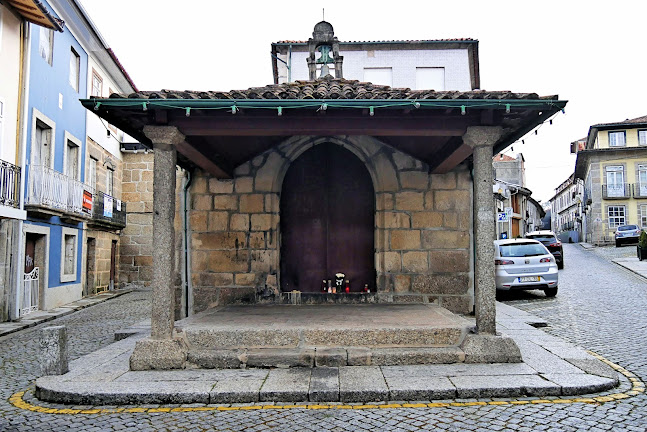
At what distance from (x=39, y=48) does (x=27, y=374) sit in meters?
10.6

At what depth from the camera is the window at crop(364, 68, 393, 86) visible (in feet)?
84.0

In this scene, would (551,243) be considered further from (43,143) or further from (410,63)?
(43,143)

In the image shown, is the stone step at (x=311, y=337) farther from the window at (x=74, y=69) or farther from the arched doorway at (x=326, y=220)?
the window at (x=74, y=69)

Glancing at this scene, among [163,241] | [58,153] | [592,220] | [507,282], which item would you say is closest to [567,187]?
[592,220]

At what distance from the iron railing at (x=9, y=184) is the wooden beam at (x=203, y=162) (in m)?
6.04

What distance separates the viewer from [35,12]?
1227 cm

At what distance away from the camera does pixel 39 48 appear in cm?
1373

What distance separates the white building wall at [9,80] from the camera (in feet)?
38.4

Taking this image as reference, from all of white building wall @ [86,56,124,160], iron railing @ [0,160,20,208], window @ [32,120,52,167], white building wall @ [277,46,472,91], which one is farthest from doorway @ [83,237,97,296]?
white building wall @ [277,46,472,91]

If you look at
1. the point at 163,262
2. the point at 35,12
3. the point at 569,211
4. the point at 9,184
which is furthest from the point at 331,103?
the point at 569,211

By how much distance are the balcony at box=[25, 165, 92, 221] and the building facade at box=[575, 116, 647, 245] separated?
34.1 meters

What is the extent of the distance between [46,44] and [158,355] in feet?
39.9

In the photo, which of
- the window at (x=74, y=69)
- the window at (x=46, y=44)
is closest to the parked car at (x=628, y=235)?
the window at (x=74, y=69)

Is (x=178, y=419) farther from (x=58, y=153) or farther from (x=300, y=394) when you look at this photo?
(x=58, y=153)
